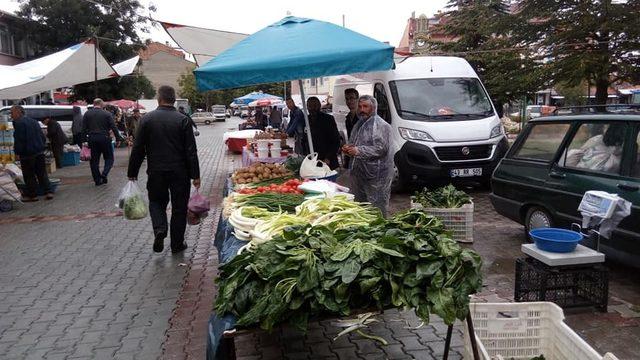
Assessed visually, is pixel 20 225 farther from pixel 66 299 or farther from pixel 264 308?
pixel 264 308

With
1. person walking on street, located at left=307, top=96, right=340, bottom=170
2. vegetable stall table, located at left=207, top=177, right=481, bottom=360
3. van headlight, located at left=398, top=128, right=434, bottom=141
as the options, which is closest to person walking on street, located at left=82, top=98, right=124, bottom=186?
person walking on street, located at left=307, top=96, right=340, bottom=170

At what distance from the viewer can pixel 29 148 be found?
10.3m

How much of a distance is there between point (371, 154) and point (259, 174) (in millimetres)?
1733

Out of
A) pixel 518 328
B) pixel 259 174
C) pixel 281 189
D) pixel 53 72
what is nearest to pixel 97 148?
pixel 53 72

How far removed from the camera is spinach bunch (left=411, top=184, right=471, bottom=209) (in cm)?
661

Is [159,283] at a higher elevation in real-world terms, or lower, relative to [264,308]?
lower

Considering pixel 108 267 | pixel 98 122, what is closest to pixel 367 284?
pixel 108 267

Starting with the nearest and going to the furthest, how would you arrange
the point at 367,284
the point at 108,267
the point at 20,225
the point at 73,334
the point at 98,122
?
the point at 367,284 < the point at 73,334 < the point at 108,267 < the point at 20,225 < the point at 98,122

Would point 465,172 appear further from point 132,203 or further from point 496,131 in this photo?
point 132,203

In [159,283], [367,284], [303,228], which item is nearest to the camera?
[367,284]

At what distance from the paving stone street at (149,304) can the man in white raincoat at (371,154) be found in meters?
1.51

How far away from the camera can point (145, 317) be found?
4.60 m

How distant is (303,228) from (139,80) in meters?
40.8

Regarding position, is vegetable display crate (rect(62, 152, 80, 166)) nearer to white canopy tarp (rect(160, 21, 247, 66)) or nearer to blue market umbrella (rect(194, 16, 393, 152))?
white canopy tarp (rect(160, 21, 247, 66))
